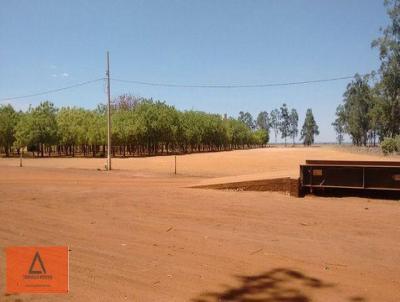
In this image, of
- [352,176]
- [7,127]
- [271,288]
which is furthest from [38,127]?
[271,288]

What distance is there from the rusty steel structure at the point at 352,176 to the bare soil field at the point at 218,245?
1.71 feet

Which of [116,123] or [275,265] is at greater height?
[116,123]

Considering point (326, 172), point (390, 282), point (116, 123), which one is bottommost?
point (390, 282)

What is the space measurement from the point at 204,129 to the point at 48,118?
4170cm

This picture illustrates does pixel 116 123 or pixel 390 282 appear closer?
pixel 390 282

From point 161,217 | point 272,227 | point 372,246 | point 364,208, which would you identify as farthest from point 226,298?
point 364,208

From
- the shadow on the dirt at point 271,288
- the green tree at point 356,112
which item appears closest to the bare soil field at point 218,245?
the shadow on the dirt at point 271,288

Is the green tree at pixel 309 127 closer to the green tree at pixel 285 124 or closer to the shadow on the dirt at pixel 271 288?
the green tree at pixel 285 124

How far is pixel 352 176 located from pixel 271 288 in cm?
866

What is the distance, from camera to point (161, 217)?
9.94m

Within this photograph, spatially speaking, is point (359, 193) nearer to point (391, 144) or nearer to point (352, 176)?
point (352, 176)

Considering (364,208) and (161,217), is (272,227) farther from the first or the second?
(364,208)

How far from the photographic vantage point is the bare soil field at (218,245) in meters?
5.05

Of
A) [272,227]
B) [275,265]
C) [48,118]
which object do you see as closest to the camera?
[275,265]
